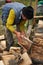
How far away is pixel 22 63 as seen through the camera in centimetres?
478

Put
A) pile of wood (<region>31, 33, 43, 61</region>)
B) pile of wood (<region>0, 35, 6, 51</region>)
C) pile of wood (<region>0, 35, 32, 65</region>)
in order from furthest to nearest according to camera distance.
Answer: pile of wood (<region>0, 35, 6, 51</region>), pile of wood (<region>31, 33, 43, 61</region>), pile of wood (<region>0, 35, 32, 65</region>)

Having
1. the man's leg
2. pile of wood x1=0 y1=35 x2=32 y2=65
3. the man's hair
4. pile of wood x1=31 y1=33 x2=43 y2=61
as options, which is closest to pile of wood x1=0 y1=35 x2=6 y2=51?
the man's leg

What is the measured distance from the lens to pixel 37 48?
5758 millimetres

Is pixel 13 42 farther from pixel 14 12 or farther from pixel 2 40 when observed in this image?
pixel 14 12

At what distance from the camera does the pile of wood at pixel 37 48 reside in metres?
5.40

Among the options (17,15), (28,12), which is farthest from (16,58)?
(28,12)

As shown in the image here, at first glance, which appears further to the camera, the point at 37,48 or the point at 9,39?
the point at 37,48

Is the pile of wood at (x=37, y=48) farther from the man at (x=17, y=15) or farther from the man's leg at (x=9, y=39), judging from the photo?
the man at (x=17, y=15)

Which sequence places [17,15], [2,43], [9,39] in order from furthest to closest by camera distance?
[2,43] → [9,39] → [17,15]

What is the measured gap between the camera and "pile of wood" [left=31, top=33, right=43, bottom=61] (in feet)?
17.7

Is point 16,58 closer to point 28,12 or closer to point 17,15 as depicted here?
point 17,15

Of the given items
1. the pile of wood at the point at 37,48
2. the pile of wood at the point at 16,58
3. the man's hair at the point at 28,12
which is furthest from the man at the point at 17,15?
the pile of wood at the point at 37,48

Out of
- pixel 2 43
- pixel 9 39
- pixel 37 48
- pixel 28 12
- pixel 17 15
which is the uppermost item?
pixel 28 12

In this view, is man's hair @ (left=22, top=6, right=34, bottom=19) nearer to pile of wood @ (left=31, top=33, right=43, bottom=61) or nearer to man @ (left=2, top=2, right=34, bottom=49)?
man @ (left=2, top=2, right=34, bottom=49)
